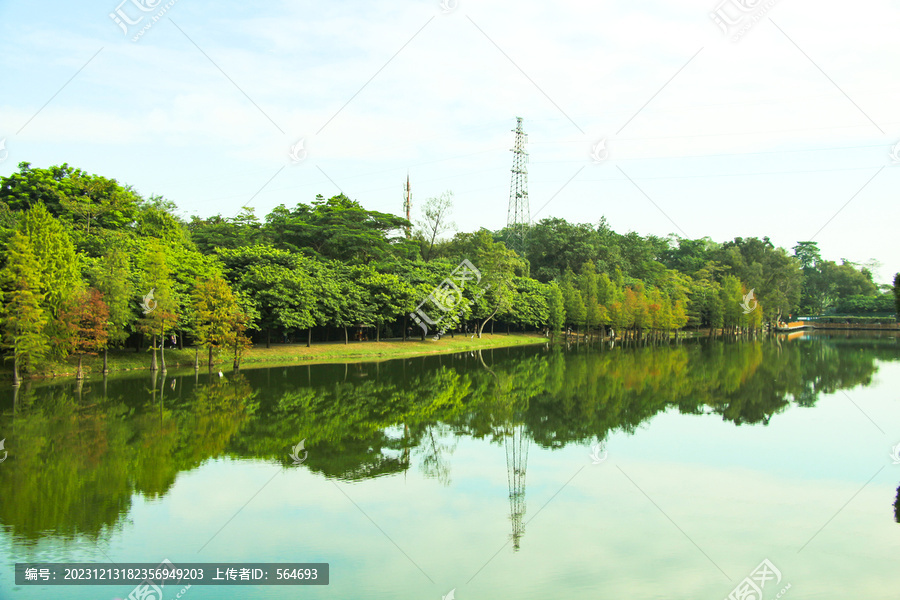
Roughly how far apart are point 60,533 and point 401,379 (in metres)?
18.3

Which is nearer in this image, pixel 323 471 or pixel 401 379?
pixel 323 471

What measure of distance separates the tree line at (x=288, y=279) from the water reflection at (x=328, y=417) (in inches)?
112

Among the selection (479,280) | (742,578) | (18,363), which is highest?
(479,280)

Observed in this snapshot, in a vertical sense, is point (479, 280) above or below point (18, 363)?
above

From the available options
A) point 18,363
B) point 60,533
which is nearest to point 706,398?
point 60,533

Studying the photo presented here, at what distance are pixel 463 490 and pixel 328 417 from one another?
284 inches

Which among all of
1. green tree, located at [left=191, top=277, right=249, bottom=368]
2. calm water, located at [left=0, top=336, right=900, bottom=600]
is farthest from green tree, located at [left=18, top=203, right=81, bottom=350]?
green tree, located at [left=191, top=277, right=249, bottom=368]

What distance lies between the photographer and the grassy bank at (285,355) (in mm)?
26750

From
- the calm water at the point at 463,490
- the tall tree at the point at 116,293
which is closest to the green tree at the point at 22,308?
the calm water at the point at 463,490

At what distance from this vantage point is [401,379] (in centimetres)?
2672

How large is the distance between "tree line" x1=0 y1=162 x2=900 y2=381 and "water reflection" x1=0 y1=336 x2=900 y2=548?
2839 millimetres

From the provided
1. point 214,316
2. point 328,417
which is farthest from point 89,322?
point 328,417

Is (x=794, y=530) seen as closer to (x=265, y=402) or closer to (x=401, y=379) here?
(x=265, y=402)

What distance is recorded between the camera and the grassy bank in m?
26.8
